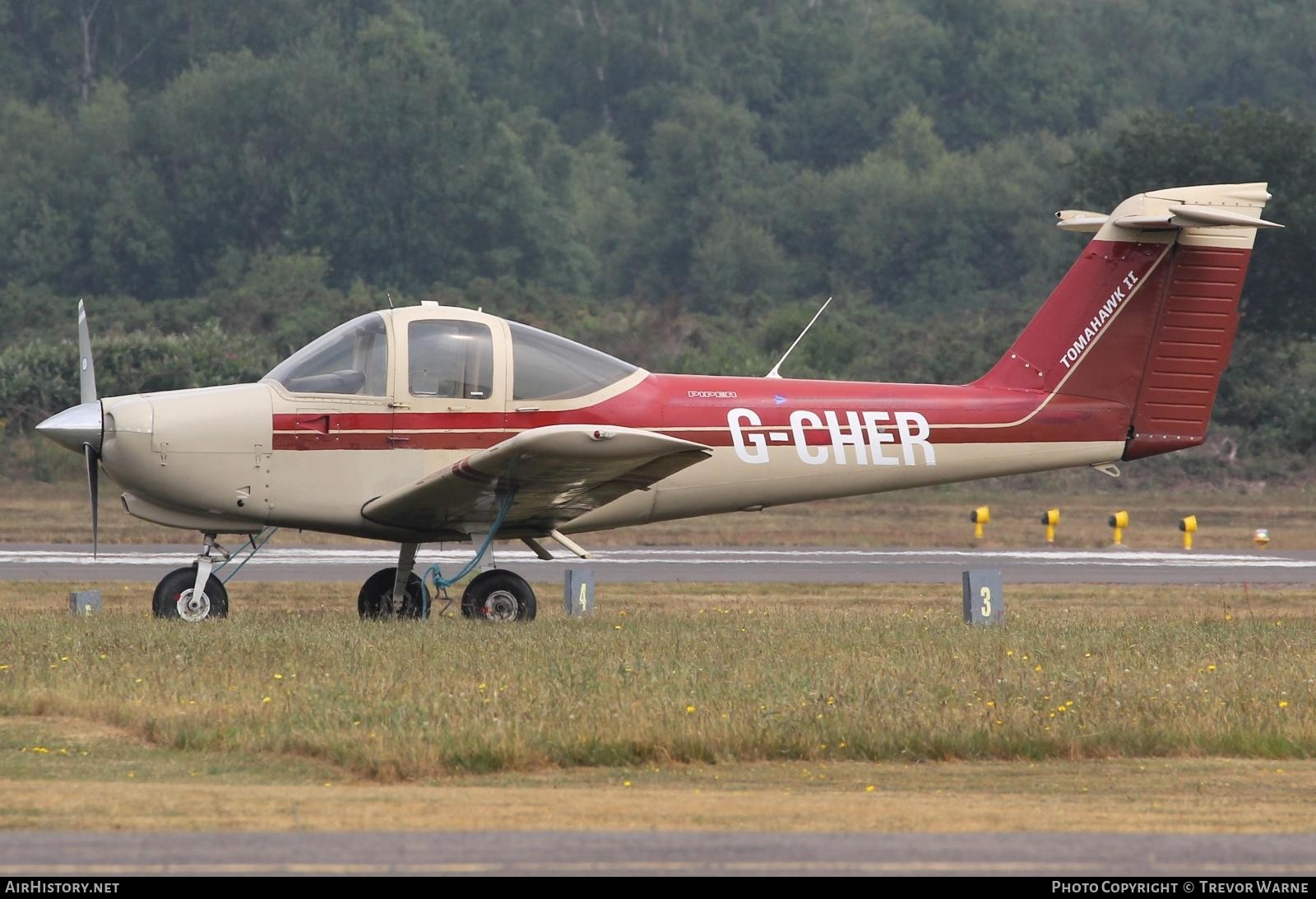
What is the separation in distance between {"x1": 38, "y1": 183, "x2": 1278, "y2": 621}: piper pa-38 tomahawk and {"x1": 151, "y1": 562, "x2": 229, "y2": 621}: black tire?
0.02 m

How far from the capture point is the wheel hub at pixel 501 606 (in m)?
13.3

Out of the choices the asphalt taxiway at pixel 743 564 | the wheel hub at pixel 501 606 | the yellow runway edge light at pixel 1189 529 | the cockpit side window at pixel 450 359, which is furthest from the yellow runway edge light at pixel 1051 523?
the cockpit side window at pixel 450 359

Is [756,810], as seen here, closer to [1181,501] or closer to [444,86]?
[1181,501]

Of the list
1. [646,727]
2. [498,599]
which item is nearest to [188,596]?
[498,599]

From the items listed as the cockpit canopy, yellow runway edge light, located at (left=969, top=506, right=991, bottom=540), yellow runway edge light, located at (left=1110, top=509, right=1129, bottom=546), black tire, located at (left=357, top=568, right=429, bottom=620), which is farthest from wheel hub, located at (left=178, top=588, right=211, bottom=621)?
yellow runway edge light, located at (left=1110, top=509, right=1129, bottom=546)

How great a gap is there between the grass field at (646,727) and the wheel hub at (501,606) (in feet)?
2.59

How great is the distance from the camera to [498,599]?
13.3 m

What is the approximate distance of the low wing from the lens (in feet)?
39.6

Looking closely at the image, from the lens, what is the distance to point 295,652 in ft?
35.6

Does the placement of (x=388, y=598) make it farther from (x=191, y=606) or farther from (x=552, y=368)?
(x=552, y=368)

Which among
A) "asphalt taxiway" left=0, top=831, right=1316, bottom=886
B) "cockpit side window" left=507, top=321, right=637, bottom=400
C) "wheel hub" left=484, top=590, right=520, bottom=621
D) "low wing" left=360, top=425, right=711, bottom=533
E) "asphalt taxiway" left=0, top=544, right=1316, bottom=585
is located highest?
"cockpit side window" left=507, top=321, right=637, bottom=400

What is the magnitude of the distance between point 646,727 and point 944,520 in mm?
19792

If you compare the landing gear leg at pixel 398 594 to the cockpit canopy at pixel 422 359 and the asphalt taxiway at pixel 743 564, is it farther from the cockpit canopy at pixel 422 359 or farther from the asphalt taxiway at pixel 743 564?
the asphalt taxiway at pixel 743 564

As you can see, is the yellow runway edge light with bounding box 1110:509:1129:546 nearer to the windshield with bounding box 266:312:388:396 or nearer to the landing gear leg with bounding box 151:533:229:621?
the windshield with bounding box 266:312:388:396
